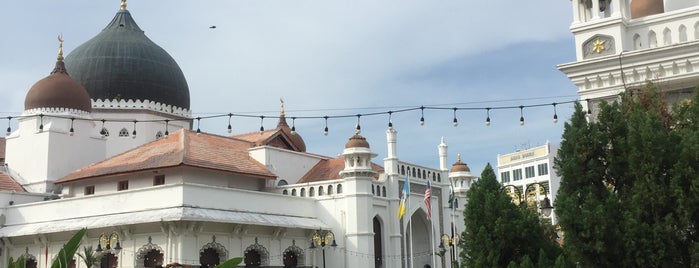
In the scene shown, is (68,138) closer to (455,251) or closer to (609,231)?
(455,251)

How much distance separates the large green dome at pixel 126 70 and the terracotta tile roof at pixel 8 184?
504 centimetres

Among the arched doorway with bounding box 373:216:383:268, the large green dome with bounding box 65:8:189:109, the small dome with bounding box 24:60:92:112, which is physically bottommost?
the arched doorway with bounding box 373:216:383:268

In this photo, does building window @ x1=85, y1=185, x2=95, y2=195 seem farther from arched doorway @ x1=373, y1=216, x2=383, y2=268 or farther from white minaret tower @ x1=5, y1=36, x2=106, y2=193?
arched doorway @ x1=373, y1=216, x2=383, y2=268

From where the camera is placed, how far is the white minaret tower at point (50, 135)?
112 ft

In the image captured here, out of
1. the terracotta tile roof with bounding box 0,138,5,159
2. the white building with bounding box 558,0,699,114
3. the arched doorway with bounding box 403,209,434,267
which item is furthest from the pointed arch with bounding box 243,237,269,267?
the white building with bounding box 558,0,699,114

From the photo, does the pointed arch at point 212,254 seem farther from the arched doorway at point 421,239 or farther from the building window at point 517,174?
the building window at point 517,174

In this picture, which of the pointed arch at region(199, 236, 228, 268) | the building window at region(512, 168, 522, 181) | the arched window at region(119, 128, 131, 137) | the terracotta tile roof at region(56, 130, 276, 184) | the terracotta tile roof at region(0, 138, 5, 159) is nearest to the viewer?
the pointed arch at region(199, 236, 228, 268)

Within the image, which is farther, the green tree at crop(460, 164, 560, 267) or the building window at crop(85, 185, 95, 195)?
the building window at crop(85, 185, 95, 195)

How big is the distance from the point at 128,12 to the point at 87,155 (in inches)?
355

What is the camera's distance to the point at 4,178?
34188 mm

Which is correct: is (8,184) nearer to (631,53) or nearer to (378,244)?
(378,244)

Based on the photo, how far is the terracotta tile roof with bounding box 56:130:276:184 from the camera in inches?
1215

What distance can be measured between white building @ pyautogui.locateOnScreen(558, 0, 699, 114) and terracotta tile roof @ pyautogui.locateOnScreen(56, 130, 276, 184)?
17.6m

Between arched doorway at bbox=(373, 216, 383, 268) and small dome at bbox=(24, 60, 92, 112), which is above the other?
small dome at bbox=(24, 60, 92, 112)
